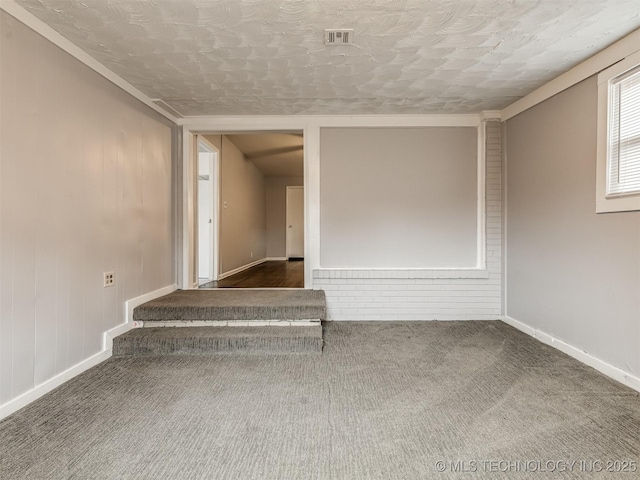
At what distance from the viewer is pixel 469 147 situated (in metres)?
3.69

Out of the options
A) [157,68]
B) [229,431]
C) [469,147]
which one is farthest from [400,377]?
[157,68]

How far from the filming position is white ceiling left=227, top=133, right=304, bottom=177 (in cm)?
544

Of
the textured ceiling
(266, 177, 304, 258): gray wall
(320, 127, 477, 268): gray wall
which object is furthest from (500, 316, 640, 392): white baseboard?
(266, 177, 304, 258): gray wall

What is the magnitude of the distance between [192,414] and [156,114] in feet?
9.59

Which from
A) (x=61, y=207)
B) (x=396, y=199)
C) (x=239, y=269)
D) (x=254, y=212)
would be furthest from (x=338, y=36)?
(x=254, y=212)

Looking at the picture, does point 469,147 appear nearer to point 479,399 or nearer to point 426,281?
point 426,281

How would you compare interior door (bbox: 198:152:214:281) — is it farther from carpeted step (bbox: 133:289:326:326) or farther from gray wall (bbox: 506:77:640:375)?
gray wall (bbox: 506:77:640:375)

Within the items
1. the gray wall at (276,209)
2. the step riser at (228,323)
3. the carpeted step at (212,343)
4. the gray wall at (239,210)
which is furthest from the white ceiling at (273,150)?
the carpeted step at (212,343)

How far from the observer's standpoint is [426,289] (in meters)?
3.69

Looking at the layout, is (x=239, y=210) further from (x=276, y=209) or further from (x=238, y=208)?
(x=276, y=209)

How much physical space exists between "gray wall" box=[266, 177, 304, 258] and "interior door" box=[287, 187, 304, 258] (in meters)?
0.11

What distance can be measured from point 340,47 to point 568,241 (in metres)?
2.37

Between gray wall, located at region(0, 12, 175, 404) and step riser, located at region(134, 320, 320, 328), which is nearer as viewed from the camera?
gray wall, located at region(0, 12, 175, 404)

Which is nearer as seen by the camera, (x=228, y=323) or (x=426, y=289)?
(x=228, y=323)
